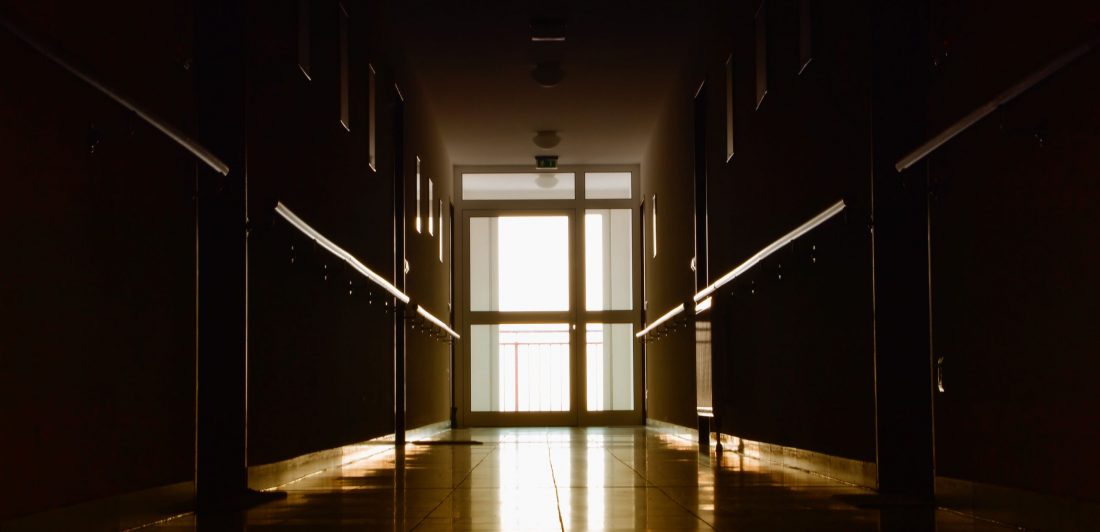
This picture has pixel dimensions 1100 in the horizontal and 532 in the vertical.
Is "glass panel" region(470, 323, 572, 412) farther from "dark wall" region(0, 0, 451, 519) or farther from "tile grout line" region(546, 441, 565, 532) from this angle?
"dark wall" region(0, 0, 451, 519)

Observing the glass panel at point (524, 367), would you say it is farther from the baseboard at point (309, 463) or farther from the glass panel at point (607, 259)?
the baseboard at point (309, 463)

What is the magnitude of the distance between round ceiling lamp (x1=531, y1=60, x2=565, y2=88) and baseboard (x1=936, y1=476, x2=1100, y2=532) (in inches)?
236

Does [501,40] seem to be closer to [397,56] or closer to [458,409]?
[397,56]

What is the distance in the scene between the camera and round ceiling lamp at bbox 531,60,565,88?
8.54 metres

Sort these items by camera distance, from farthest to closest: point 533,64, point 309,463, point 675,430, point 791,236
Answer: point 675,430
point 533,64
point 309,463
point 791,236

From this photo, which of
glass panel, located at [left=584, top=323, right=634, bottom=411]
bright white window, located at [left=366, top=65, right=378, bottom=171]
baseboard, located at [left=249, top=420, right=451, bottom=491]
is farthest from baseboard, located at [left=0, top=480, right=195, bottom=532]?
glass panel, located at [left=584, top=323, right=634, bottom=411]

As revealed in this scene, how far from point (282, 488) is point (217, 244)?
1104 millimetres

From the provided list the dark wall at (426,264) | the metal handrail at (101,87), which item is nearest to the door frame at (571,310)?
the dark wall at (426,264)

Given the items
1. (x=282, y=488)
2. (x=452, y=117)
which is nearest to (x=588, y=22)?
(x=452, y=117)

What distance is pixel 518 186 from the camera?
13188 millimetres

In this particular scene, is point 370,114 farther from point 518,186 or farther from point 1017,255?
point 518,186

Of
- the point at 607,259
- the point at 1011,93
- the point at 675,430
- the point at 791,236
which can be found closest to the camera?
the point at 1011,93

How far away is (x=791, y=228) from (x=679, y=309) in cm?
304

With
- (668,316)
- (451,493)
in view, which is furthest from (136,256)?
(668,316)
